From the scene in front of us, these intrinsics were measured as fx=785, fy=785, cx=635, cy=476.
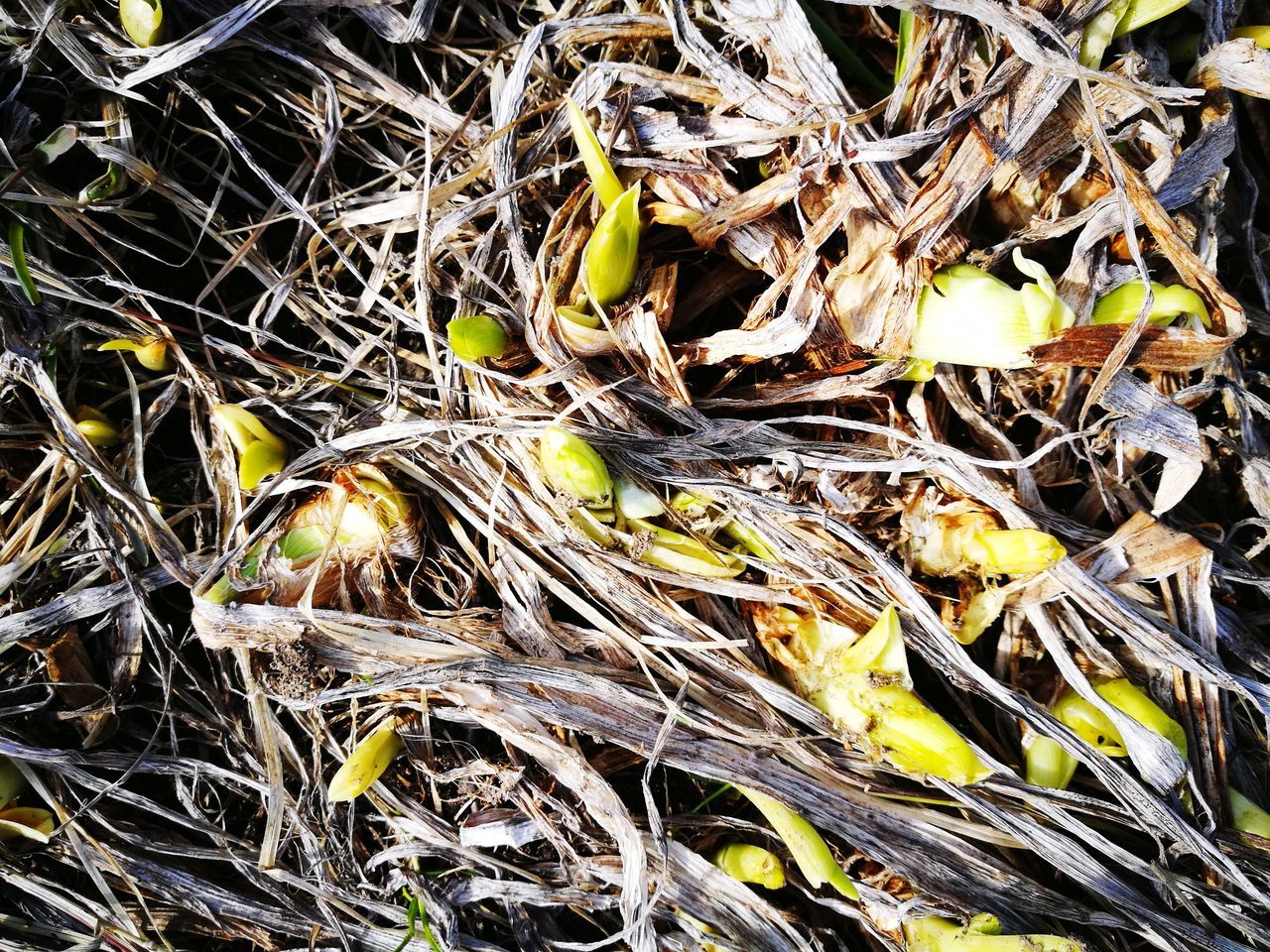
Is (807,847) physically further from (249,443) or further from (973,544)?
(249,443)

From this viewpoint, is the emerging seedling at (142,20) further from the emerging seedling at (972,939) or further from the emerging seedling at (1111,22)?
the emerging seedling at (972,939)

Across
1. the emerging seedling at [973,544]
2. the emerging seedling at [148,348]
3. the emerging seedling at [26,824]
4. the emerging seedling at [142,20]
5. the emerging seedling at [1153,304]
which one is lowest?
the emerging seedling at [26,824]

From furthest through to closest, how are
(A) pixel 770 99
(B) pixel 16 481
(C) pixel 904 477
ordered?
(B) pixel 16 481
(C) pixel 904 477
(A) pixel 770 99

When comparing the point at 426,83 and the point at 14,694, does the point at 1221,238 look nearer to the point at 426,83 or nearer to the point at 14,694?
the point at 426,83

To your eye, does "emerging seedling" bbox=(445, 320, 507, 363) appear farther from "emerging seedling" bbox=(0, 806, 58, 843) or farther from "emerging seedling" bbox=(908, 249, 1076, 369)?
"emerging seedling" bbox=(0, 806, 58, 843)

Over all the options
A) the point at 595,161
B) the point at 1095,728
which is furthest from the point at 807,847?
the point at 595,161

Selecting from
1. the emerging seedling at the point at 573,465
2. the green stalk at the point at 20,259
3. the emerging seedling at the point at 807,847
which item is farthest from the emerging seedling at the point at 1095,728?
the green stalk at the point at 20,259

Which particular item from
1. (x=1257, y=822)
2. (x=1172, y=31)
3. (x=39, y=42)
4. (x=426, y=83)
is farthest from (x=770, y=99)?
(x=1257, y=822)

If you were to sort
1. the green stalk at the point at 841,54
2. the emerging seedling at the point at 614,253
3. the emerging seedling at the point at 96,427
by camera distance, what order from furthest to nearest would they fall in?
the emerging seedling at the point at 96,427 → the green stalk at the point at 841,54 → the emerging seedling at the point at 614,253
